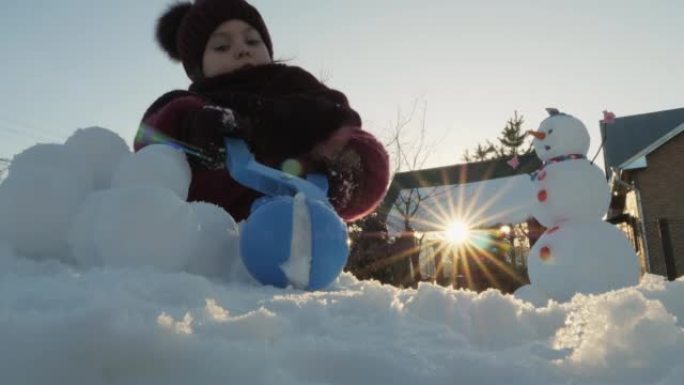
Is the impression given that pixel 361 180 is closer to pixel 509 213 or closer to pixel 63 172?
pixel 63 172

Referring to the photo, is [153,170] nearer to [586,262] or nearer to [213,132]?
[213,132]

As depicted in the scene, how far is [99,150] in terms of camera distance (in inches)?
67.9

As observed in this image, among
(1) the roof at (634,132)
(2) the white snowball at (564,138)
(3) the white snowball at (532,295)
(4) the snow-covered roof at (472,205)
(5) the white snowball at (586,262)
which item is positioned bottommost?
(3) the white snowball at (532,295)

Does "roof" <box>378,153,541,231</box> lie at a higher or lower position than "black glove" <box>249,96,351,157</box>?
higher

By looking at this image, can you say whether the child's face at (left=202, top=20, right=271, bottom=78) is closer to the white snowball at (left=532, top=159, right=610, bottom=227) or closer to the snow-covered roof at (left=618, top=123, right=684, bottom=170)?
the white snowball at (left=532, top=159, right=610, bottom=227)

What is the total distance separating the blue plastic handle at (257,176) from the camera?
177 cm

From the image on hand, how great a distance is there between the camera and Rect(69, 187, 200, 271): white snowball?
129 cm

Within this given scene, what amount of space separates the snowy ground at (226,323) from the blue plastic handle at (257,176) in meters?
0.32

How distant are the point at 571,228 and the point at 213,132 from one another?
2.85 metres

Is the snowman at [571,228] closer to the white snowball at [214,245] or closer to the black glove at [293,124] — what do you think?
the black glove at [293,124]

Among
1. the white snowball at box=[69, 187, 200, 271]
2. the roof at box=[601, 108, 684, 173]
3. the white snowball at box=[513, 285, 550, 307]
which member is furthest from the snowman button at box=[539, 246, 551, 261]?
the roof at box=[601, 108, 684, 173]

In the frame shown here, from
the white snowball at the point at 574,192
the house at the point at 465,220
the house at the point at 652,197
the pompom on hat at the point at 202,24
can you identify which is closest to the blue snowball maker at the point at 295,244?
the pompom on hat at the point at 202,24

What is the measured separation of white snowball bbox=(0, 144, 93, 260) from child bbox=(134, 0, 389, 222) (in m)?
0.43

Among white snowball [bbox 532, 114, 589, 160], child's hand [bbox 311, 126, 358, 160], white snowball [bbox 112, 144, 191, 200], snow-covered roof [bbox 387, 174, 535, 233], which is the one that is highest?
snow-covered roof [bbox 387, 174, 535, 233]
